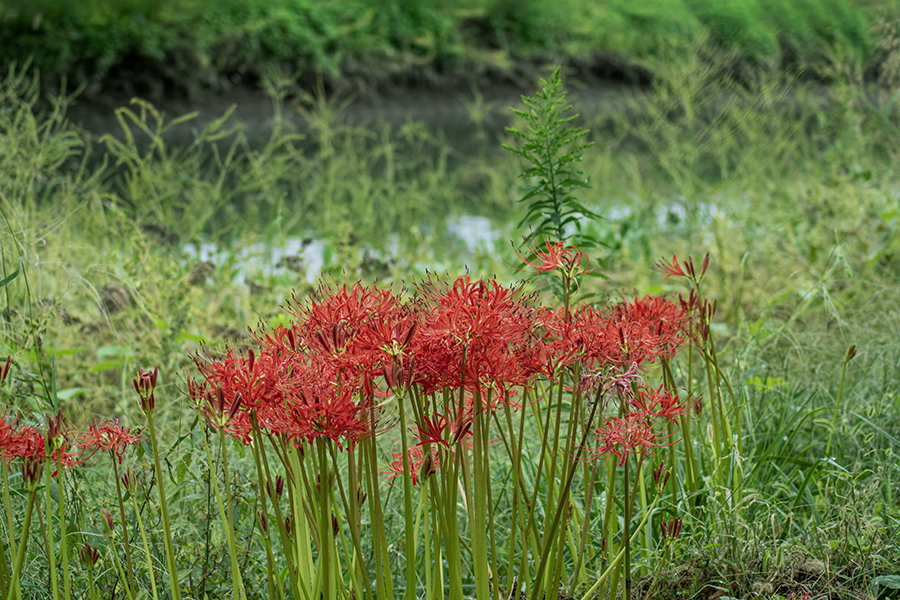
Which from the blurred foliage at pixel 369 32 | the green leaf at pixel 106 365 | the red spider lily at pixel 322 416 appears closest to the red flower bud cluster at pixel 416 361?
the red spider lily at pixel 322 416

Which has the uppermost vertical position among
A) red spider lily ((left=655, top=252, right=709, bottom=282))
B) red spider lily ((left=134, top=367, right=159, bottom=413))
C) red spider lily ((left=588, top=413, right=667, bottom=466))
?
red spider lily ((left=655, top=252, right=709, bottom=282))

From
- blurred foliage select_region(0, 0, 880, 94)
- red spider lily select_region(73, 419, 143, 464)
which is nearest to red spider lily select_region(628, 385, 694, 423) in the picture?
red spider lily select_region(73, 419, 143, 464)

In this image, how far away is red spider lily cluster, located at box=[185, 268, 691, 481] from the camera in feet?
2.48

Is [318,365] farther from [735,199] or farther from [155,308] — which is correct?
[735,199]

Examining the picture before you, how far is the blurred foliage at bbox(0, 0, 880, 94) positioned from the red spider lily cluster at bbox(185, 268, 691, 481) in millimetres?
3589

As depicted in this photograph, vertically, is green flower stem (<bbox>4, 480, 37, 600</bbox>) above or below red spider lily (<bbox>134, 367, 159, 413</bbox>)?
below

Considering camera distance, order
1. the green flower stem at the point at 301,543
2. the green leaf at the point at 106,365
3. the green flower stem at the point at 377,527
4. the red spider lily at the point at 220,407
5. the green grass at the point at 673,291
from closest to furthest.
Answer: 1. the red spider lily at the point at 220,407
2. the green flower stem at the point at 377,527
3. the green flower stem at the point at 301,543
4. the green grass at the point at 673,291
5. the green leaf at the point at 106,365

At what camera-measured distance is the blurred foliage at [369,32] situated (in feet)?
34.7

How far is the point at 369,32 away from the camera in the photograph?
1549 centimetres

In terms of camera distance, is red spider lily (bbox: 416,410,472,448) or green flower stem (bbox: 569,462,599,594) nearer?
red spider lily (bbox: 416,410,472,448)

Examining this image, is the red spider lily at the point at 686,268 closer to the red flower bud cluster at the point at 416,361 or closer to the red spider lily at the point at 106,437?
the red flower bud cluster at the point at 416,361

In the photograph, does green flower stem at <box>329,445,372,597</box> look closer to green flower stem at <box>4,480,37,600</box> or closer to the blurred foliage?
green flower stem at <box>4,480,37,600</box>

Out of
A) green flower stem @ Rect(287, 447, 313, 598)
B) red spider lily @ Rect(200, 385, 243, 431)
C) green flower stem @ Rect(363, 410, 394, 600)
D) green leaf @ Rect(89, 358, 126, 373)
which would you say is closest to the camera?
red spider lily @ Rect(200, 385, 243, 431)

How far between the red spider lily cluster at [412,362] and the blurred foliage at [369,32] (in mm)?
3589
